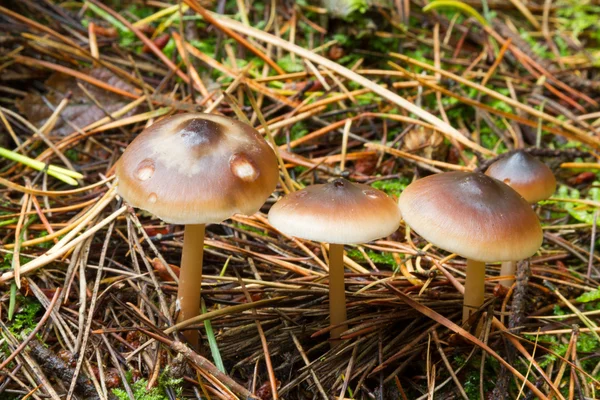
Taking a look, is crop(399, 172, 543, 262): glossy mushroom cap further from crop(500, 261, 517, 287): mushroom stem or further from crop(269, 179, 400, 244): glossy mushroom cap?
crop(500, 261, 517, 287): mushroom stem

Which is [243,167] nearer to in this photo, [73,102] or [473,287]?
[473,287]

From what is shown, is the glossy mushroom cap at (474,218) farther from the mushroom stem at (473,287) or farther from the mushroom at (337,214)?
the mushroom stem at (473,287)

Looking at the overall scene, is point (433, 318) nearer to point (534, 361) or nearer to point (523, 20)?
point (534, 361)

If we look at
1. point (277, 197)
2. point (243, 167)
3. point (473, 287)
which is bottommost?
point (277, 197)

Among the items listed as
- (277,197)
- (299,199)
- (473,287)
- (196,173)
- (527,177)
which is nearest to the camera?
(196,173)

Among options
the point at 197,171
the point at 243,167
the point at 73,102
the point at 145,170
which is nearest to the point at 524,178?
the point at 243,167

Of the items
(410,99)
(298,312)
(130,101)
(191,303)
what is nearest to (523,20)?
(410,99)
